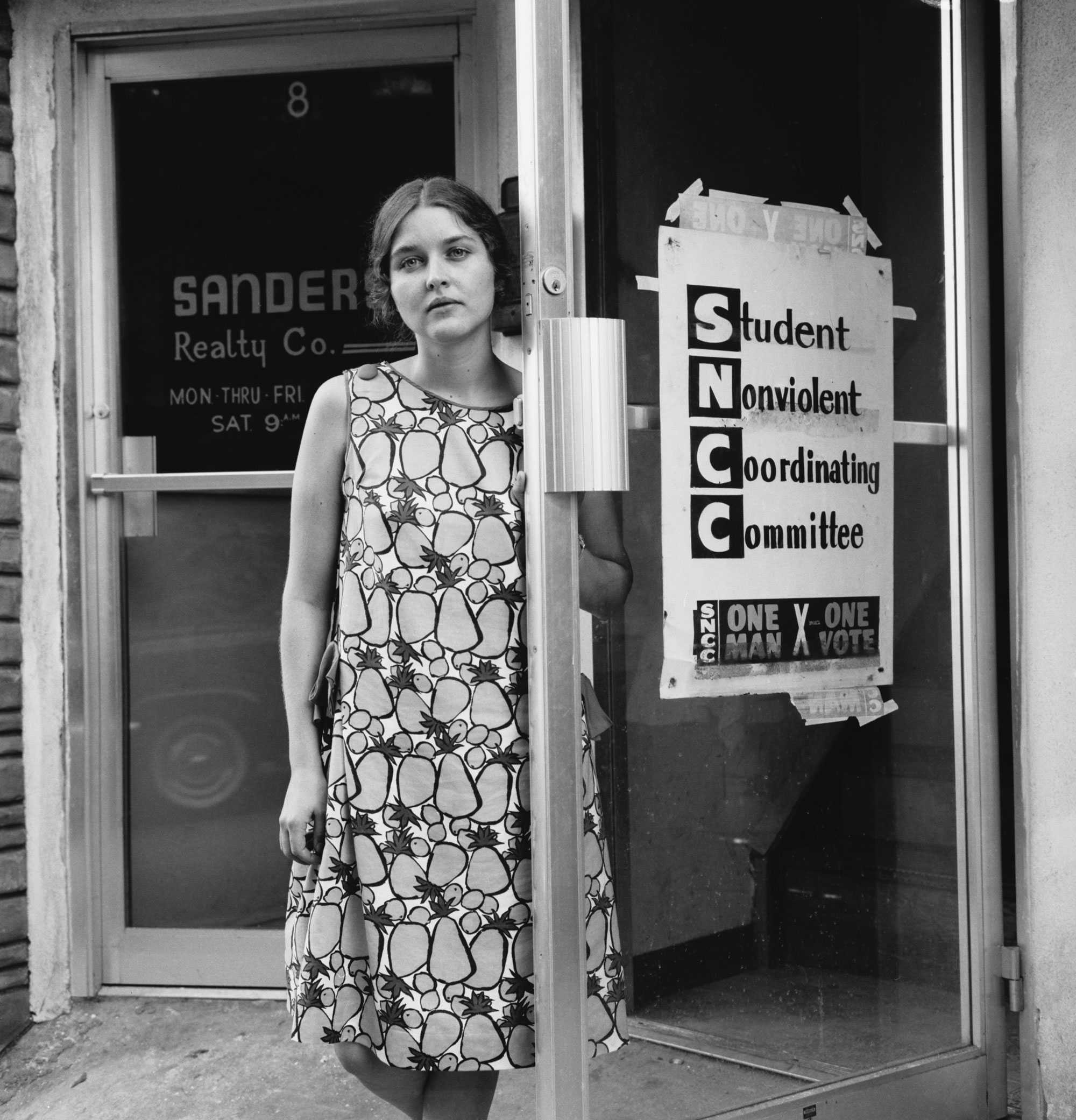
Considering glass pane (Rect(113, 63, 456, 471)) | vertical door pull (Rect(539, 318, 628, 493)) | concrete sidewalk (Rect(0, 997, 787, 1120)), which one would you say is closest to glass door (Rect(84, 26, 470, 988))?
glass pane (Rect(113, 63, 456, 471))

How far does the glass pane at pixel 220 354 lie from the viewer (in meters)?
3.70

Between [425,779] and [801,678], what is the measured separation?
A: 36.4 inches

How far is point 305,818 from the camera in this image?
214 cm

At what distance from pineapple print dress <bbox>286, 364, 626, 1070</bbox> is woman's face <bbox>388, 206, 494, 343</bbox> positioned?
0.51ft

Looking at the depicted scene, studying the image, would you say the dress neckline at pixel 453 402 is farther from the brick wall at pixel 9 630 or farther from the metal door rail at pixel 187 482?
the brick wall at pixel 9 630

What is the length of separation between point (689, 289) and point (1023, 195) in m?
0.84

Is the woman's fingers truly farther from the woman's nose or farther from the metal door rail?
the metal door rail

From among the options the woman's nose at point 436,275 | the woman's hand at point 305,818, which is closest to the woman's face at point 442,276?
the woman's nose at point 436,275

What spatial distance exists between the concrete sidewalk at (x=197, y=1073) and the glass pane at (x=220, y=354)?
36 centimetres

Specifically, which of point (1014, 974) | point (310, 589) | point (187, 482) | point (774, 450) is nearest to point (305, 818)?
point (310, 589)

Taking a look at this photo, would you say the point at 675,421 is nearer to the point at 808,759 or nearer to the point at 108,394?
the point at 808,759

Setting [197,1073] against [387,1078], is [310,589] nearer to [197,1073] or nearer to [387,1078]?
[387,1078]

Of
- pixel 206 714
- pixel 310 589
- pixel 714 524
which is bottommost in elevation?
pixel 206 714

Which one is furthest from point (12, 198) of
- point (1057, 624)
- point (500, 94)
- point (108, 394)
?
point (1057, 624)
